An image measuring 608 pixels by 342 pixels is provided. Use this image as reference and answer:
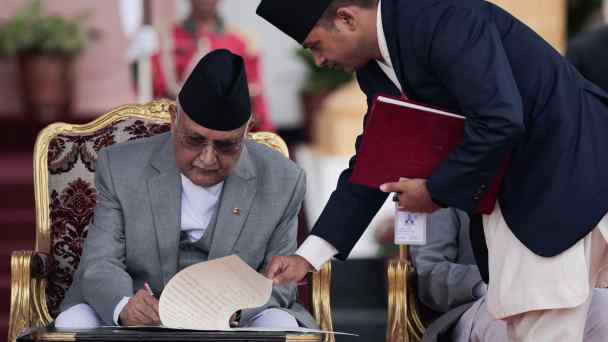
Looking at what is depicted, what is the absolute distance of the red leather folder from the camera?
3.51 m

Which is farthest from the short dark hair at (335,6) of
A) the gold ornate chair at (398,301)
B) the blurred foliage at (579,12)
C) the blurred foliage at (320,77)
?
the blurred foliage at (579,12)

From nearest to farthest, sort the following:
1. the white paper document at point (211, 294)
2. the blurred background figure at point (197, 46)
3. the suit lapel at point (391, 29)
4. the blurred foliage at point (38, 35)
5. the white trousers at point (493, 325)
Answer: the suit lapel at point (391, 29)
the white paper document at point (211, 294)
the white trousers at point (493, 325)
the blurred background figure at point (197, 46)
the blurred foliage at point (38, 35)

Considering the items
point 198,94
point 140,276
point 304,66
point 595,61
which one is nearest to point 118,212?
point 140,276

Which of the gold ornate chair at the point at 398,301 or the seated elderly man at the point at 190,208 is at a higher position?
A: the seated elderly man at the point at 190,208

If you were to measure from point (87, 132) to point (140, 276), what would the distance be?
746 millimetres

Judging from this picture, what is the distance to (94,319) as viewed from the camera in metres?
4.09

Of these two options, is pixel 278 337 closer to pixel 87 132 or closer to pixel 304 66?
pixel 87 132

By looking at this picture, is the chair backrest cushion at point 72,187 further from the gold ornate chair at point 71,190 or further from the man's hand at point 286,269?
the man's hand at point 286,269

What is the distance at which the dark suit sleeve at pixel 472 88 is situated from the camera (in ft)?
11.0

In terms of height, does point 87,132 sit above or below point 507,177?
below

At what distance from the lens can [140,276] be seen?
4.23 metres

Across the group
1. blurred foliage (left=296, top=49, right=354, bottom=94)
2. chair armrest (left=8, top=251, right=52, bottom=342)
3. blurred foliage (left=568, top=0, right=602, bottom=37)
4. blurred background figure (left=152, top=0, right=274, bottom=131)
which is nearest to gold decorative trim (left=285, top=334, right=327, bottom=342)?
chair armrest (left=8, top=251, right=52, bottom=342)

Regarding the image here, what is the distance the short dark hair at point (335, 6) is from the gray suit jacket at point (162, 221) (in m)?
0.82

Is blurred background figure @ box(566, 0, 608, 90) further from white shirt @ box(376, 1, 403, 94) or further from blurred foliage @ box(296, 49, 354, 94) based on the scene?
blurred foliage @ box(296, 49, 354, 94)
